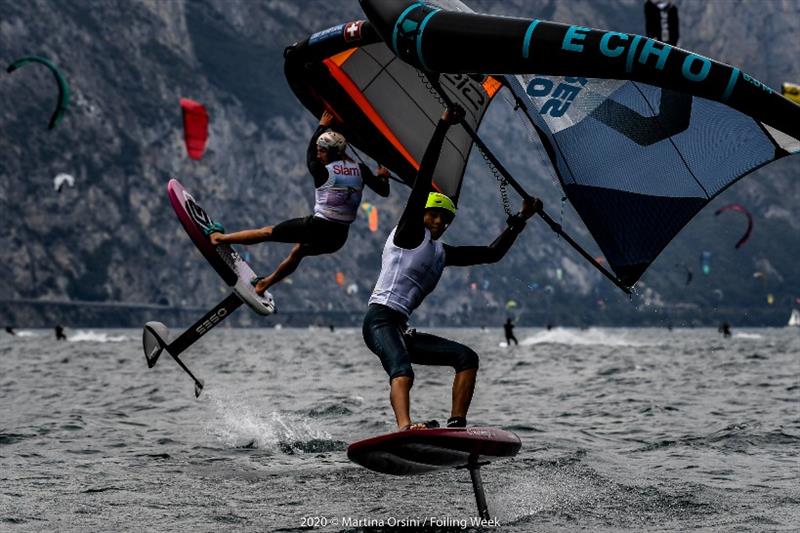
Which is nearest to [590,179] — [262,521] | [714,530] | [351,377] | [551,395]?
[714,530]

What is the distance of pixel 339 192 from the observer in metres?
10.5

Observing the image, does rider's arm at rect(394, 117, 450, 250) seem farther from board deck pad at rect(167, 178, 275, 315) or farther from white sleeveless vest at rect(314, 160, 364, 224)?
board deck pad at rect(167, 178, 275, 315)

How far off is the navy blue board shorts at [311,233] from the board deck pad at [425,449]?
2.39 meters

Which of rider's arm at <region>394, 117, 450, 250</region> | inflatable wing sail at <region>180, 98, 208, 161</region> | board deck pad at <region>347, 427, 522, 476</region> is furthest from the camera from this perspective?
inflatable wing sail at <region>180, 98, 208, 161</region>

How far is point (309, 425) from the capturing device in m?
18.2

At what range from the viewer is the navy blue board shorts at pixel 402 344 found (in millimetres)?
9602

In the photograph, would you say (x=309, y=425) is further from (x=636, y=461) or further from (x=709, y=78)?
(x=709, y=78)

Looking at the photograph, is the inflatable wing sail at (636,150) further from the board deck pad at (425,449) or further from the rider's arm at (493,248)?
the board deck pad at (425,449)

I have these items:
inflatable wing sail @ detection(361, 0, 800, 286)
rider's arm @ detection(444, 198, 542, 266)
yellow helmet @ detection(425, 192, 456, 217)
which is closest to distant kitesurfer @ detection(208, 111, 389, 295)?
yellow helmet @ detection(425, 192, 456, 217)

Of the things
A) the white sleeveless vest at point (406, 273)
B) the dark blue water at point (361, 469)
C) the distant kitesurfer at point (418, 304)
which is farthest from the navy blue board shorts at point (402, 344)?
the dark blue water at point (361, 469)

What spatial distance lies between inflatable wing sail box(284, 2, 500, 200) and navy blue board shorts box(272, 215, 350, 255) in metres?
1.55

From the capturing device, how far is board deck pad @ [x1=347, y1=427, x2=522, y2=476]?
8828mm

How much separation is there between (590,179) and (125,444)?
8084 millimetres

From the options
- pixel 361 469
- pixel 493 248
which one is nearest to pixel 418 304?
pixel 493 248
